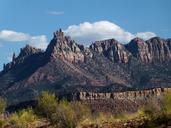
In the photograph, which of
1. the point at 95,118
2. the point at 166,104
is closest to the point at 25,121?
the point at 95,118

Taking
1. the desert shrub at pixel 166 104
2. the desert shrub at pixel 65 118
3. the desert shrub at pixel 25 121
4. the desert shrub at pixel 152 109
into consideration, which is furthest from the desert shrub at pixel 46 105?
the desert shrub at pixel 166 104

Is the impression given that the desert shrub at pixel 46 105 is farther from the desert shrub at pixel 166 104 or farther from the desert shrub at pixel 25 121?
the desert shrub at pixel 166 104

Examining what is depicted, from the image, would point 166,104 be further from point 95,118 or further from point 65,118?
point 95,118

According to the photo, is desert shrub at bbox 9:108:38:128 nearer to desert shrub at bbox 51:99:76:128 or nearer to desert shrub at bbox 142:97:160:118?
desert shrub at bbox 51:99:76:128

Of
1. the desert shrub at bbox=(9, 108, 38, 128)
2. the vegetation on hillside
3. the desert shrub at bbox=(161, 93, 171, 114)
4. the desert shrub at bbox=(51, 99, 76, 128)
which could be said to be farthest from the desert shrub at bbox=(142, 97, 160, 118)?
the desert shrub at bbox=(9, 108, 38, 128)

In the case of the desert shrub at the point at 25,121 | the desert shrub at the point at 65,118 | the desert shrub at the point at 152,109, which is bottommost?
the desert shrub at the point at 25,121

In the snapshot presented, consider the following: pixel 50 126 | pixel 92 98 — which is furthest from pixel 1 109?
pixel 92 98

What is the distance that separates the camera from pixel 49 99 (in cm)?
6888

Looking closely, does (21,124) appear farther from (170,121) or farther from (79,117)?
(170,121)

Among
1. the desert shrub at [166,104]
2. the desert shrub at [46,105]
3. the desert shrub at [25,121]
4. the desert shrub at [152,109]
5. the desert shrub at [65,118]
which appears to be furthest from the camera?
the desert shrub at [46,105]

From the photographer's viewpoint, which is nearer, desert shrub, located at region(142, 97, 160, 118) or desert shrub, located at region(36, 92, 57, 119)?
desert shrub, located at region(142, 97, 160, 118)

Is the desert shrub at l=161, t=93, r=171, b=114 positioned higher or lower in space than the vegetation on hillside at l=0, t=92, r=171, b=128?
higher

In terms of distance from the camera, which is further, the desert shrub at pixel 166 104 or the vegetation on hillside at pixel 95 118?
the vegetation on hillside at pixel 95 118

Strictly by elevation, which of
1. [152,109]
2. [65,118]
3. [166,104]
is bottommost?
[65,118]
